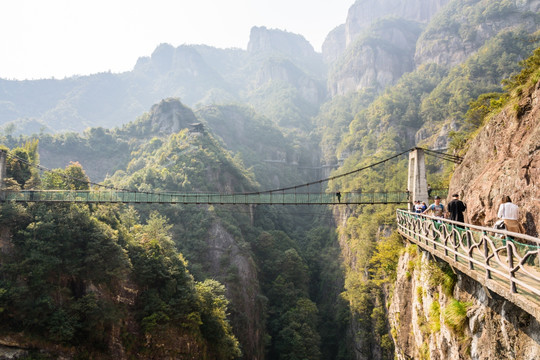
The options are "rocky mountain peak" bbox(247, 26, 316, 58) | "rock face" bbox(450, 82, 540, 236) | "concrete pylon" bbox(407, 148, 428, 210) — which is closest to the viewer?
"rock face" bbox(450, 82, 540, 236)

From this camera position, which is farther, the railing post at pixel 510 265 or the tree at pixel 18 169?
the tree at pixel 18 169

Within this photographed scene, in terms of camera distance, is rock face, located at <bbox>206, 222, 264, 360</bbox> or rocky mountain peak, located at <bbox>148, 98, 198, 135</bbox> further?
rocky mountain peak, located at <bbox>148, 98, 198, 135</bbox>

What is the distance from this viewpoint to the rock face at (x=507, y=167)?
723cm

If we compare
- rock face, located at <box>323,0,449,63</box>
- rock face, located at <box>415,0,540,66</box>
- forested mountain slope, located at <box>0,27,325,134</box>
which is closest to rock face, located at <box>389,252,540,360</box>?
rock face, located at <box>415,0,540,66</box>

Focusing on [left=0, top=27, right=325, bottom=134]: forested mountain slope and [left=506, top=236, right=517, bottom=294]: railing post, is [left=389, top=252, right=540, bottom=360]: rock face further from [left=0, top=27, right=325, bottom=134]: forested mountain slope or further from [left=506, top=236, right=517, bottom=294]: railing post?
[left=0, top=27, right=325, bottom=134]: forested mountain slope

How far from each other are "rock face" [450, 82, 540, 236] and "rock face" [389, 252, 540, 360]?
1.99 m

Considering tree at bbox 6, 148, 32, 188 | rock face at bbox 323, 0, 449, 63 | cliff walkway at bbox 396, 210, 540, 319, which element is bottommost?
cliff walkway at bbox 396, 210, 540, 319

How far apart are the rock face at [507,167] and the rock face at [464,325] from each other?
1.99 m

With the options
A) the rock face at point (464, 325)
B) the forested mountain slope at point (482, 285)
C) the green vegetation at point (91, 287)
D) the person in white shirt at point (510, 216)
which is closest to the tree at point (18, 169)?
the green vegetation at point (91, 287)

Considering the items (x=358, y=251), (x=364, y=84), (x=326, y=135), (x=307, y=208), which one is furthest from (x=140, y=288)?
(x=364, y=84)

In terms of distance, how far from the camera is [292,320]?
30.7m

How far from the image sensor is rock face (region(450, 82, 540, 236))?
723 centimetres

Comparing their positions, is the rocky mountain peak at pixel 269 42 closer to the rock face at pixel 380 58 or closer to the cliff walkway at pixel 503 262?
the rock face at pixel 380 58

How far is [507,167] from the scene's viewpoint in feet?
27.8
